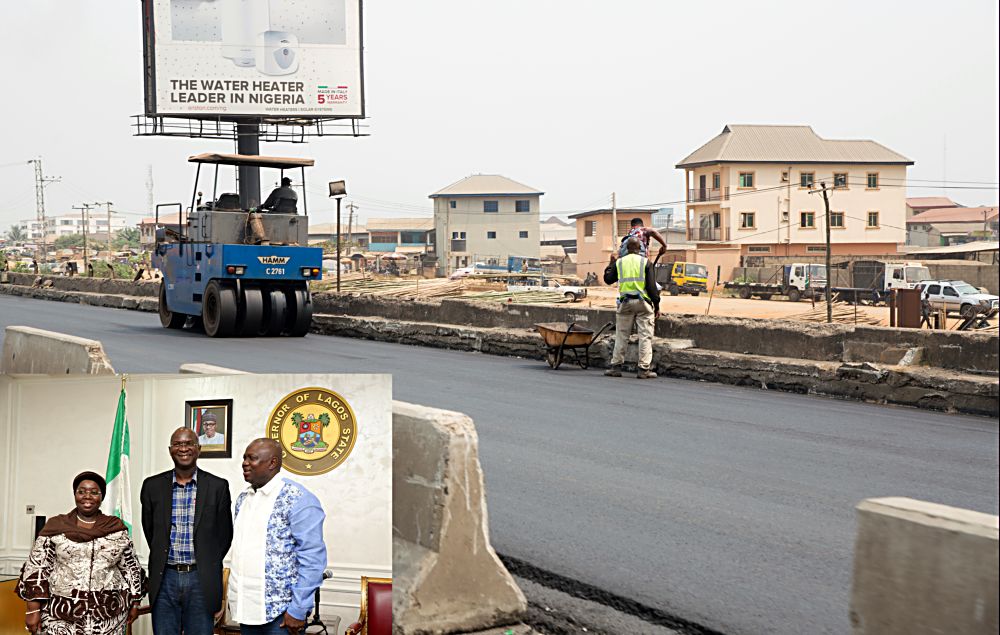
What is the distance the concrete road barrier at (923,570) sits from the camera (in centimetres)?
Result: 287

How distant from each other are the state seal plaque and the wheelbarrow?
9.73 metres

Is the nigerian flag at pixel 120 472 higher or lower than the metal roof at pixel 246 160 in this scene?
lower

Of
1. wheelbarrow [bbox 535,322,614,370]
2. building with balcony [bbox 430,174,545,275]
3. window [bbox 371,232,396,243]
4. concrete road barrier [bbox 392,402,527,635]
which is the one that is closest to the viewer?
concrete road barrier [bbox 392,402,527,635]

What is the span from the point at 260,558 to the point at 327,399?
0.57 meters

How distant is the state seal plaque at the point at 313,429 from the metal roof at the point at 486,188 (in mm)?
52824

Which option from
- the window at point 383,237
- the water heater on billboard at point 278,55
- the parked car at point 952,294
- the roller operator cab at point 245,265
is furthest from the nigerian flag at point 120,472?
the window at point 383,237

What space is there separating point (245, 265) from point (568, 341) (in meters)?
7.58

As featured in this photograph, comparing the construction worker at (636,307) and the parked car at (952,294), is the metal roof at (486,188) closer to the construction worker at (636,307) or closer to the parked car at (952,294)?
the parked car at (952,294)

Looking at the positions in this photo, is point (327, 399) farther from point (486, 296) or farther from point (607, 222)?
point (607, 222)

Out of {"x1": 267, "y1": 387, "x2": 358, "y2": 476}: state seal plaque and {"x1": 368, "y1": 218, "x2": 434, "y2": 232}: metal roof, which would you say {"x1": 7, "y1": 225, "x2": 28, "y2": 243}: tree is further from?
{"x1": 267, "y1": 387, "x2": 358, "y2": 476}: state seal plaque

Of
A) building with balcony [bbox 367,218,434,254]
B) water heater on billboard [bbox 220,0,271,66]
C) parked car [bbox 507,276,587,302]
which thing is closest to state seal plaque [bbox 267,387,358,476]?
parked car [bbox 507,276,587,302]

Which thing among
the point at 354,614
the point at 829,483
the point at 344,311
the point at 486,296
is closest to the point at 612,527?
the point at 829,483

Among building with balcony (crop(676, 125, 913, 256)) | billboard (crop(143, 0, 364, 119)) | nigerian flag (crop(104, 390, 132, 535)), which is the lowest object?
nigerian flag (crop(104, 390, 132, 535))

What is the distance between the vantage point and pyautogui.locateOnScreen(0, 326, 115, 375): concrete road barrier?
22.9ft
